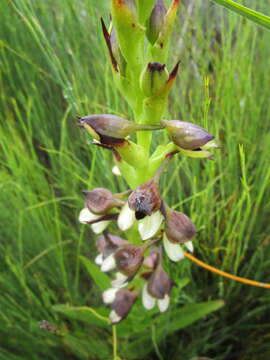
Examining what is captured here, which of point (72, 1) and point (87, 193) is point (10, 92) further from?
point (87, 193)

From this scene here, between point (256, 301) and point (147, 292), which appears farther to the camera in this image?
point (256, 301)

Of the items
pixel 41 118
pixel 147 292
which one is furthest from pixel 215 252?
pixel 41 118

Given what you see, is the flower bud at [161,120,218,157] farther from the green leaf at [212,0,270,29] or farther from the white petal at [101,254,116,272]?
the white petal at [101,254,116,272]

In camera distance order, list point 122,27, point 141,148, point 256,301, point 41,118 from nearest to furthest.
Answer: point 122,27 → point 141,148 → point 256,301 → point 41,118

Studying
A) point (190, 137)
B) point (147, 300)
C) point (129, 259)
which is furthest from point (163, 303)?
point (190, 137)

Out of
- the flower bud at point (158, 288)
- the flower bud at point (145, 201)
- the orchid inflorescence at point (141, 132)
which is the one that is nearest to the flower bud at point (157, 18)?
the orchid inflorescence at point (141, 132)

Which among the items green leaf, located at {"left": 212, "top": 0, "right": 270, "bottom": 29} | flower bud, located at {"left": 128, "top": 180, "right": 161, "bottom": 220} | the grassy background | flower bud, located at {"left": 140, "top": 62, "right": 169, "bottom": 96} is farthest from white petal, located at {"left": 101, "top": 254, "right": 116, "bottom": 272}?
green leaf, located at {"left": 212, "top": 0, "right": 270, "bottom": 29}

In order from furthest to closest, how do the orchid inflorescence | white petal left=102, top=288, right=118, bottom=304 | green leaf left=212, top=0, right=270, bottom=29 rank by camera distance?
1. white petal left=102, top=288, right=118, bottom=304
2. the orchid inflorescence
3. green leaf left=212, top=0, right=270, bottom=29
